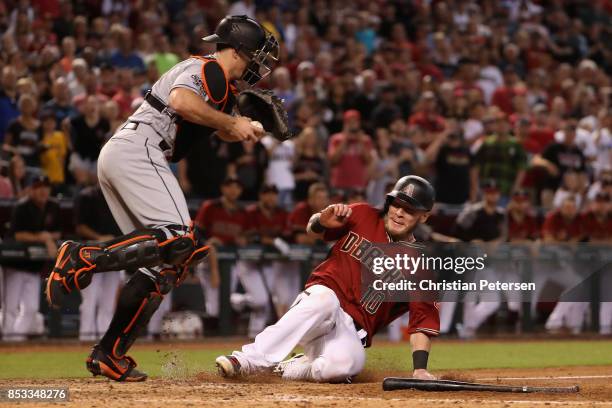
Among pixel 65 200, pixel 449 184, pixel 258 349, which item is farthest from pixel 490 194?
pixel 258 349

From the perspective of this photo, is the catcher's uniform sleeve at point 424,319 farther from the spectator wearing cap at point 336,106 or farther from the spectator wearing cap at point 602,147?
the spectator wearing cap at point 602,147

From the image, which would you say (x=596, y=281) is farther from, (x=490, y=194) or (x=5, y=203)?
(x=5, y=203)

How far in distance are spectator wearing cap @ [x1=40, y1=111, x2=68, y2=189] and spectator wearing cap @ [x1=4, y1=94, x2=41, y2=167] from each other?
85 mm

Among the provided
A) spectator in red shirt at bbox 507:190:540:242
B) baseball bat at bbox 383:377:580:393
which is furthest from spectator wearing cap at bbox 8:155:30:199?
baseball bat at bbox 383:377:580:393

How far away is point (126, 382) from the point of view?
6855mm

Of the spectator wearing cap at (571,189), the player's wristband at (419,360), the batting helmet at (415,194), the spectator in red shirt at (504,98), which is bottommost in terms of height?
the player's wristband at (419,360)

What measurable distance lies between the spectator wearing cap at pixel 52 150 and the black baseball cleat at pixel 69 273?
246 inches

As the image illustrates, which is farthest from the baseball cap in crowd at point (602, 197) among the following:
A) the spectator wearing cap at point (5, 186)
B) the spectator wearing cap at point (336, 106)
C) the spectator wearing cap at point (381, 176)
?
the spectator wearing cap at point (5, 186)

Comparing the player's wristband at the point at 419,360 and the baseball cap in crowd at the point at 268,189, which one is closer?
the player's wristband at the point at 419,360

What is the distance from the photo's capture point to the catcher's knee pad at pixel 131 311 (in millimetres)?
6758

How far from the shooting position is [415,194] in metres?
6.98

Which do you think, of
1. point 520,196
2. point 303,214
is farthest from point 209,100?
point 520,196

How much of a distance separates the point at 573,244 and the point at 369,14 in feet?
23.5

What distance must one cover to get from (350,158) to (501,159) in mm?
2184
